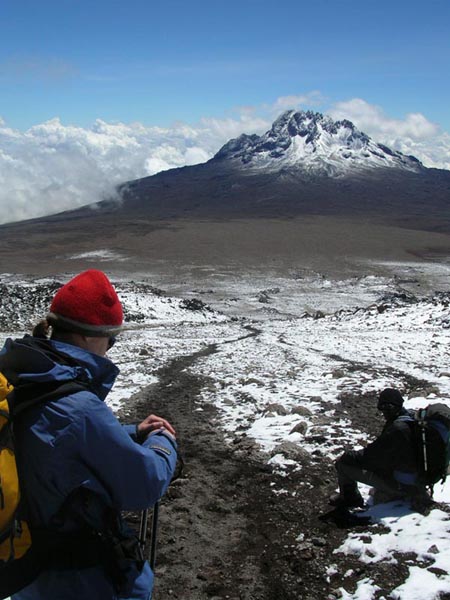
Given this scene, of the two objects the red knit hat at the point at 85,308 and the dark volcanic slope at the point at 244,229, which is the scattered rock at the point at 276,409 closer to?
the red knit hat at the point at 85,308

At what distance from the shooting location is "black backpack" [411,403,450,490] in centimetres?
525

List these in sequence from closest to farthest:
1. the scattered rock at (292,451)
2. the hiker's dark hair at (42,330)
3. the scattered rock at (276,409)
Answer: the hiker's dark hair at (42,330) → the scattered rock at (292,451) → the scattered rock at (276,409)

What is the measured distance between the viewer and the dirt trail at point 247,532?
15.0 feet

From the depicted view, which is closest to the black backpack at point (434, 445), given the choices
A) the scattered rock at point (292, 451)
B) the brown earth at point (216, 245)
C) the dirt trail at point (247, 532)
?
the dirt trail at point (247, 532)

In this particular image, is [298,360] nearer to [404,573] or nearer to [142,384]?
[142,384]

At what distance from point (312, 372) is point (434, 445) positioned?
898 cm

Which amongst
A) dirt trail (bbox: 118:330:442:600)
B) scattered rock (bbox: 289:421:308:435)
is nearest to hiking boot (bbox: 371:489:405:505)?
dirt trail (bbox: 118:330:442:600)

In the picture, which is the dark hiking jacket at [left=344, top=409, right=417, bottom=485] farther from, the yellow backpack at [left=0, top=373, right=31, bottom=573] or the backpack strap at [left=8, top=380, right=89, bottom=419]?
the yellow backpack at [left=0, top=373, right=31, bottom=573]

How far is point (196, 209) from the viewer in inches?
6973

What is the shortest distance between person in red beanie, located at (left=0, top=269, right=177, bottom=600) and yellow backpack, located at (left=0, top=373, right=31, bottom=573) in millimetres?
79

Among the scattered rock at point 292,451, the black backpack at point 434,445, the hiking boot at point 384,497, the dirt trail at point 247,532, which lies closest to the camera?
the dirt trail at point 247,532

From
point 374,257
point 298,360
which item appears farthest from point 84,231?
point 298,360

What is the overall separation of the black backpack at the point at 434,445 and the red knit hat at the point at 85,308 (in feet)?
12.8

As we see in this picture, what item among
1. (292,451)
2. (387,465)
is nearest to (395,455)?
(387,465)
